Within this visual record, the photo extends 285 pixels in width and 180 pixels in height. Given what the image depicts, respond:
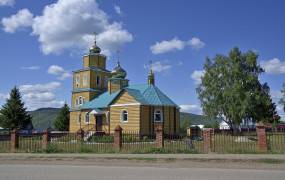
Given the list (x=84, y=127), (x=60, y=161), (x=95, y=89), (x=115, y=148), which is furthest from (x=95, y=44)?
(x=60, y=161)

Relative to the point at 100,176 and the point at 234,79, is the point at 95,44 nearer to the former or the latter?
the point at 234,79

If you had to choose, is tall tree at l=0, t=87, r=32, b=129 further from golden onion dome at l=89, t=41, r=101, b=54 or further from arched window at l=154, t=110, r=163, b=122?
arched window at l=154, t=110, r=163, b=122

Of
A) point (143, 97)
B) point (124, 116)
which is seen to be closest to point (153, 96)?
point (143, 97)

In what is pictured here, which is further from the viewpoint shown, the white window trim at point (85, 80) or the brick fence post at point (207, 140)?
the white window trim at point (85, 80)

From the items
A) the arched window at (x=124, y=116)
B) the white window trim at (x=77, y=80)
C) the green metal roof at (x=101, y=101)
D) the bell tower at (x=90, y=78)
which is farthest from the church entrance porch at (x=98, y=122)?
the white window trim at (x=77, y=80)

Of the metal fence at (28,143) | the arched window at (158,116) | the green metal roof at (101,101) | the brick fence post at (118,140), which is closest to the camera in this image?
the brick fence post at (118,140)

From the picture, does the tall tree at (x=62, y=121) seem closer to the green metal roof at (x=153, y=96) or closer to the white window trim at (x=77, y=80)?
the white window trim at (x=77, y=80)

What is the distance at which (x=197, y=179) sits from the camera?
9875mm

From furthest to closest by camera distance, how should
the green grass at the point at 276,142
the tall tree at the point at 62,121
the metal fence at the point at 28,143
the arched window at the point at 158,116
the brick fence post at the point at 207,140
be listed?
the tall tree at the point at 62,121 < the arched window at the point at 158,116 < the metal fence at the point at 28,143 < the brick fence post at the point at 207,140 < the green grass at the point at 276,142

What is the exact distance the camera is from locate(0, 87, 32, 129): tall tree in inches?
2008

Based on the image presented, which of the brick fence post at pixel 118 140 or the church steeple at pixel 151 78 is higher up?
the church steeple at pixel 151 78

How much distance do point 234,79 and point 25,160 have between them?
99.3 feet

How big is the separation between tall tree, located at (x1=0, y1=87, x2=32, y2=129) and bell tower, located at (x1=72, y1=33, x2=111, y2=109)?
9563mm

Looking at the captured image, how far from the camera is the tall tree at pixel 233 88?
41844mm
